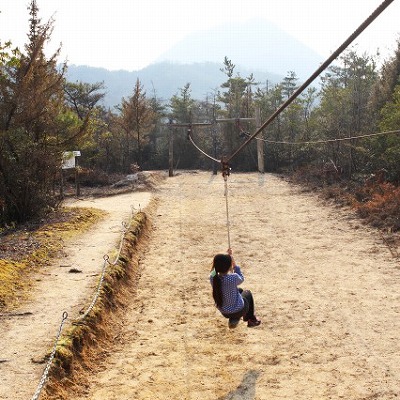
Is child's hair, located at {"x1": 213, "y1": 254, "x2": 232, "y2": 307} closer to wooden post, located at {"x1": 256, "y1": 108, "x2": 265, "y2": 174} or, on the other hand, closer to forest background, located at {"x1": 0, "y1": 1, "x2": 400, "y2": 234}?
forest background, located at {"x1": 0, "y1": 1, "x2": 400, "y2": 234}

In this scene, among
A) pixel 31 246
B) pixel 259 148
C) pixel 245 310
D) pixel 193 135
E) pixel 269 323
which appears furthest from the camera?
pixel 193 135

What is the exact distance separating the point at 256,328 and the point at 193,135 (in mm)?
33638

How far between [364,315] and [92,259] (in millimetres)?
6245

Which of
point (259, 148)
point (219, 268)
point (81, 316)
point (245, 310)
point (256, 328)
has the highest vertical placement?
point (259, 148)

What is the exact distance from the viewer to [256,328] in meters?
8.09

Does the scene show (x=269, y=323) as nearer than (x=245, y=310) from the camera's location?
No

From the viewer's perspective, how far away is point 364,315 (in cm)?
845

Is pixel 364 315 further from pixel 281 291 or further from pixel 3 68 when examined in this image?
pixel 3 68

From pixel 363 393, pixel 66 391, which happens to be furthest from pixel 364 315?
pixel 66 391

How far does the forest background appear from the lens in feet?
46.7

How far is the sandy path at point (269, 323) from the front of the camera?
19.8ft

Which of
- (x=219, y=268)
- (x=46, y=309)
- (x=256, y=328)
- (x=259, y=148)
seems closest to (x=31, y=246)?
(x=46, y=309)

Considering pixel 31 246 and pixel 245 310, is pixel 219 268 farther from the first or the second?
pixel 31 246

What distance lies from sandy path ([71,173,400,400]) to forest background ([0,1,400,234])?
3292 millimetres
